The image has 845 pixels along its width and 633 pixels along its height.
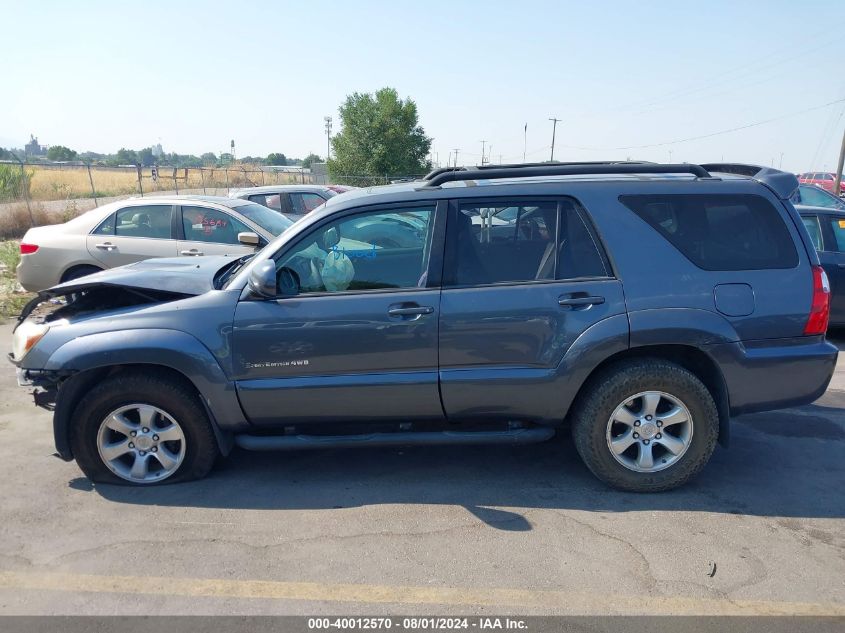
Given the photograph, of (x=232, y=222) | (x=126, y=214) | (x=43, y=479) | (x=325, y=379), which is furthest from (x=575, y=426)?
(x=126, y=214)

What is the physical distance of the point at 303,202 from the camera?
574 inches

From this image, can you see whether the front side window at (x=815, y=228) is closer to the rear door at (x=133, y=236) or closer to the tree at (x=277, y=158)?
the rear door at (x=133, y=236)

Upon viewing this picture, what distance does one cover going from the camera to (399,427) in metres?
4.31

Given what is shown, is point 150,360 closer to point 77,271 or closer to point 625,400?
point 625,400

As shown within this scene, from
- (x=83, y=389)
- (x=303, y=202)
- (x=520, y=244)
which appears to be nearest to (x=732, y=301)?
(x=520, y=244)

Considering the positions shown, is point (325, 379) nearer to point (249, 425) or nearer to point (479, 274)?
point (249, 425)

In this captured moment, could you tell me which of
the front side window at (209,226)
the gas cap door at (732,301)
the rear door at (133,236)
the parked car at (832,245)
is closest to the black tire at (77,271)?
the rear door at (133,236)

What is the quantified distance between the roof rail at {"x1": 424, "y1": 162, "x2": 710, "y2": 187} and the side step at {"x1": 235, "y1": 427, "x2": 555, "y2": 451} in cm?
156

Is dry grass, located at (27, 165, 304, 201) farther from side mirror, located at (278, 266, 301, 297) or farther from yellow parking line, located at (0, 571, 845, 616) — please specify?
yellow parking line, located at (0, 571, 845, 616)

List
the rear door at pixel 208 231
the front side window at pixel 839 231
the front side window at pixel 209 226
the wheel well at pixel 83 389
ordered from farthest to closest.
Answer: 1. the front side window at pixel 209 226
2. the rear door at pixel 208 231
3. the front side window at pixel 839 231
4. the wheel well at pixel 83 389

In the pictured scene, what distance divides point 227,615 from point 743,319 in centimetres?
319

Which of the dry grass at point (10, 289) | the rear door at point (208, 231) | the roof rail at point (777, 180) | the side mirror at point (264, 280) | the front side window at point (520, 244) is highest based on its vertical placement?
the roof rail at point (777, 180)

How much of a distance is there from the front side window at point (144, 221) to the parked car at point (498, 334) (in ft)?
16.5

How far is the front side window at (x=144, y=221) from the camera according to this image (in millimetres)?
9070
